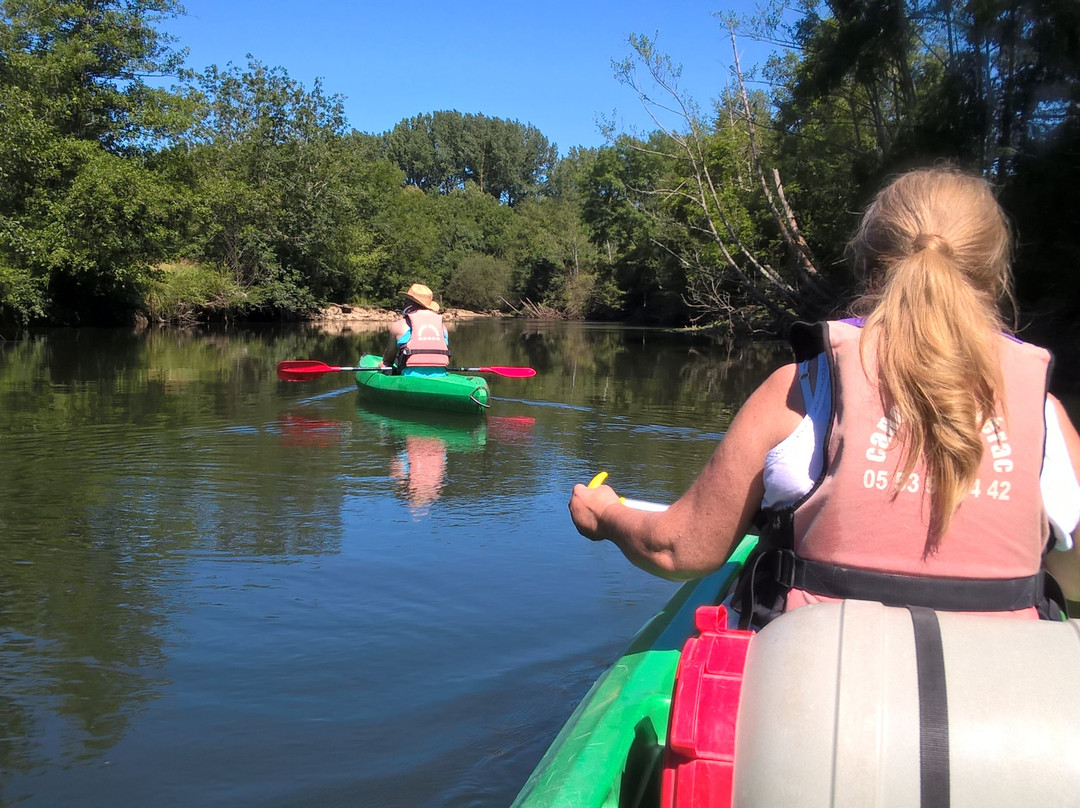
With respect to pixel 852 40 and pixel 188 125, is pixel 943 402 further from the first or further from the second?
pixel 188 125

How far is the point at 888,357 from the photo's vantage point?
4.75 ft

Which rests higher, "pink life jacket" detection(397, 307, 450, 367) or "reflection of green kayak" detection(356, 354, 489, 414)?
"pink life jacket" detection(397, 307, 450, 367)

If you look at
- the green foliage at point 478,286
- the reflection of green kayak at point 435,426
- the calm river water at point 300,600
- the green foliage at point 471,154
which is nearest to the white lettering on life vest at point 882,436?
the calm river water at point 300,600

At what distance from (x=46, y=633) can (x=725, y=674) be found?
10.7 ft

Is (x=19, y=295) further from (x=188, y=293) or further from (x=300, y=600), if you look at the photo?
(x=300, y=600)

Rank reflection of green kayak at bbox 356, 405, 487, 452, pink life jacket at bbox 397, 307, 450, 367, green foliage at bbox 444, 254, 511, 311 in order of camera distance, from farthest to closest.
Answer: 1. green foliage at bbox 444, 254, 511, 311
2. pink life jacket at bbox 397, 307, 450, 367
3. reflection of green kayak at bbox 356, 405, 487, 452

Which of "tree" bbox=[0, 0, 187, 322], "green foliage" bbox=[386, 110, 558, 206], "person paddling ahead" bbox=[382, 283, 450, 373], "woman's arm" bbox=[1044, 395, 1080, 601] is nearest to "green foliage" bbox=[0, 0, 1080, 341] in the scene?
"tree" bbox=[0, 0, 187, 322]

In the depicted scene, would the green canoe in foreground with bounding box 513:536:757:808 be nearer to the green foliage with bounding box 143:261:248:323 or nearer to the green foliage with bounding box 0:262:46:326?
the green foliage with bounding box 0:262:46:326

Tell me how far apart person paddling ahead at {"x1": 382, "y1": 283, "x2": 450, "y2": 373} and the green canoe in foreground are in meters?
8.01

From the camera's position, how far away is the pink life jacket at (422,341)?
10.1 metres

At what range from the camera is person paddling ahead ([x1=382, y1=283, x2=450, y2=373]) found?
1009 centimetres

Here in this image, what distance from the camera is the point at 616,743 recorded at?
1.77m

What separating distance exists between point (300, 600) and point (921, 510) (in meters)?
3.27

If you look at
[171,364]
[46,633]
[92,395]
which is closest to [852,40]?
[171,364]
